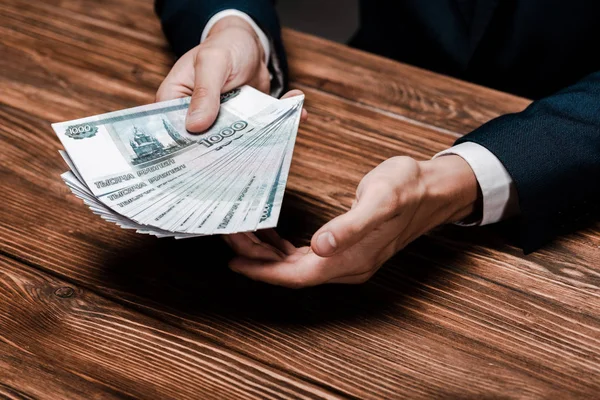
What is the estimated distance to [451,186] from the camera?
0.80 m

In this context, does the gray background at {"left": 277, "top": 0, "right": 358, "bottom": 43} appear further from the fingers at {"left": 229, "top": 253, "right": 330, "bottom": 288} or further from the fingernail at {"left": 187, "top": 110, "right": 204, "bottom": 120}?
the fingers at {"left": 229, "top": 253, "right": 330, "bottom": 288}

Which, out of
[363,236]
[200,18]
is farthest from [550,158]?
[200,18]

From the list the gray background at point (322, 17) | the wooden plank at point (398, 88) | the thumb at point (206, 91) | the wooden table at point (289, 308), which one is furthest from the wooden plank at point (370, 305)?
the gray background at point (322, 17)

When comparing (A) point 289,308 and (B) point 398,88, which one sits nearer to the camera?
(A) point 289,308

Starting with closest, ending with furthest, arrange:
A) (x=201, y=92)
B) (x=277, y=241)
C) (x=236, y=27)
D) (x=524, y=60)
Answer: (x=277, y=241) → (x=201, y=92) → (x=236, y=27) → (x=524, y=60)

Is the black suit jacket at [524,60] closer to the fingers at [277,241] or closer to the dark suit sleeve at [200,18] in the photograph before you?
the dark suit sleeve at [200,18]

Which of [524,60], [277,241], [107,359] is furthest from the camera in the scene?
[524,60]

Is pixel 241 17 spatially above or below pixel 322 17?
above

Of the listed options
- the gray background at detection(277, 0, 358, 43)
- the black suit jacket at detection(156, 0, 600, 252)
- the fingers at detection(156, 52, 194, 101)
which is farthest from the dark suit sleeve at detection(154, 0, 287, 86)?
the gray background at detection(277, 0, 358, 43)

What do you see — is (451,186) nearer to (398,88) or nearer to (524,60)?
(398,88)

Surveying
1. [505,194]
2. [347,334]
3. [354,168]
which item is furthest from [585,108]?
[347,334]

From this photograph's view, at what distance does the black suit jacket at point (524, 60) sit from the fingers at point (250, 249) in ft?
1.06

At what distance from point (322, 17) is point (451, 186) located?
2520 millimetres

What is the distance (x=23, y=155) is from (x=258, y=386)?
1.72 ft
